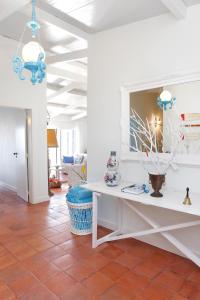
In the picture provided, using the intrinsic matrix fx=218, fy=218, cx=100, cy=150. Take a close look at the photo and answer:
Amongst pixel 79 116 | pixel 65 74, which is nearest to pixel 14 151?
pixel 65 74

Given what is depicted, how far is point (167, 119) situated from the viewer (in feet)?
8.41

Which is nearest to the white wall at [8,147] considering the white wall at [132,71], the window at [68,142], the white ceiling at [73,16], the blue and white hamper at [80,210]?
the white ceiling at [73,16]

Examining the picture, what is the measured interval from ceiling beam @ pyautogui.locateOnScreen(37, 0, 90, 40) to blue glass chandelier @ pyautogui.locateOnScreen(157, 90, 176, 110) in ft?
4.85

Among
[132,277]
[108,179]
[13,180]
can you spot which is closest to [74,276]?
[132,277]

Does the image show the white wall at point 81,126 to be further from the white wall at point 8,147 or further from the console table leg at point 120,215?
the console table leg at point 120,215

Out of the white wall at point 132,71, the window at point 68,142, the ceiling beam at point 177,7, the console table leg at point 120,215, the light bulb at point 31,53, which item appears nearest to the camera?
the light bulb at point 31,53

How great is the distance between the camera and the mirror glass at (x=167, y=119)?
7.79 feet

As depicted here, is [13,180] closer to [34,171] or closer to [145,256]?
[34,171]

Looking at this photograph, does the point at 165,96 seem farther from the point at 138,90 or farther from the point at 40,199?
the point at 40,199

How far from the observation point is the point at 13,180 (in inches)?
211

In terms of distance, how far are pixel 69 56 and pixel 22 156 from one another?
2.28m

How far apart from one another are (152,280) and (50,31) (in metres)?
3.38

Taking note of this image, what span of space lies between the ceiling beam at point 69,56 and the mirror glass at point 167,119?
4.07 feet

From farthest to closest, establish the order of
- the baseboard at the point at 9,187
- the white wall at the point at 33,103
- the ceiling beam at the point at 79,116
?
1. the ceiling beam at the point at 79,116
2. the baseboard at the point at 9,187
3. the white wall at the point at 33,103
